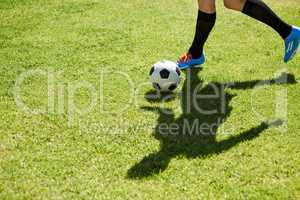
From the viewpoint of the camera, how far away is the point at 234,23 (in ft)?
21.5

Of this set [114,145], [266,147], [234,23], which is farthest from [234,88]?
[234,23]

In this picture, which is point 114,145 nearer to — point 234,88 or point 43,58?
point 234,88

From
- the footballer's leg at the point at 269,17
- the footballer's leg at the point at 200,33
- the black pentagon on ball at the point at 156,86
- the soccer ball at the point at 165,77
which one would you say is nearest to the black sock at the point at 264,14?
the footballer's leg at the point at 269,17

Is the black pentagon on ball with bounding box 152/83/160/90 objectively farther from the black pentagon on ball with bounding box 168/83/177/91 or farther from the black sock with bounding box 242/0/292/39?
the black sock with bounding box 242/0/292/39

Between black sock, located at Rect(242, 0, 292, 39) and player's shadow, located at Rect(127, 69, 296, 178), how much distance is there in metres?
0.52

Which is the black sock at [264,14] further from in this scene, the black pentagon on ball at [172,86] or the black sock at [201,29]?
the black pentagon on ball at [172,86]

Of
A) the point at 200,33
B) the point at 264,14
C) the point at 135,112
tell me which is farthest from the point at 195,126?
the point at 264,14

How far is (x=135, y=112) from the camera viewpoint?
14.1 ft

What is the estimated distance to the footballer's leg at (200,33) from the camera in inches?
197

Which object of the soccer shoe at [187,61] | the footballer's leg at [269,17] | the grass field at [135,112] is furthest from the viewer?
the soccer shoe at [187,61]

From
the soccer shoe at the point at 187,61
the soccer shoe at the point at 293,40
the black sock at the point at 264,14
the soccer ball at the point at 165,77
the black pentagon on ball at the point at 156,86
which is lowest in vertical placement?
the soccer shoe at the point at 187,61

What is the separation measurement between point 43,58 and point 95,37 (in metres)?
0.87

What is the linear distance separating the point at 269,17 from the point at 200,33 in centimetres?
Answer: 75

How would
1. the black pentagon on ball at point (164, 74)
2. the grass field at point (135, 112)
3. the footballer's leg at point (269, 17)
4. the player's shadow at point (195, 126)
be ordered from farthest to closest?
the footballer's leg at point (269, 17), the black pentagon on ball at point (164, 74), the player's shadow at point (195, 126), the grass field at point (135, 112)
